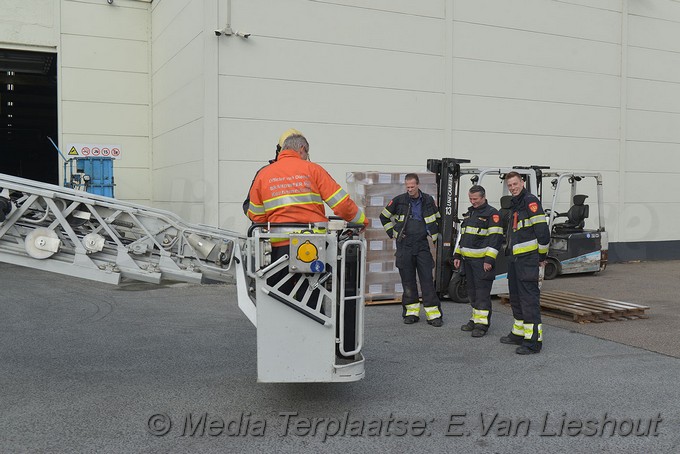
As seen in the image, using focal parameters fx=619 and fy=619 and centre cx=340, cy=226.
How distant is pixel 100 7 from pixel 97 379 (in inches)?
446

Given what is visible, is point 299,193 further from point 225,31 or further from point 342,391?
point 225,31

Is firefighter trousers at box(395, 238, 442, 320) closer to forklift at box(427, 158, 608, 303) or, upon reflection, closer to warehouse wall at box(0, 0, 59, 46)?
forklift at box(427, 158, 608, 303)

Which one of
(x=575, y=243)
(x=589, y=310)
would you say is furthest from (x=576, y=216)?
(x=589, y=310)

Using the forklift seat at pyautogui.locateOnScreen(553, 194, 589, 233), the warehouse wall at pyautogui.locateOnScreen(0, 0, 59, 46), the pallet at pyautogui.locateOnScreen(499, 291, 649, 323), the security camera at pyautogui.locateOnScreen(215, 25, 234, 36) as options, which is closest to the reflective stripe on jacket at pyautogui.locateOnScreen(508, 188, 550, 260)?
the pallet at pyautogui.locateOnScreen(499, 291, 649, 323)

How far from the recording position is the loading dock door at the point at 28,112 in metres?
15.7

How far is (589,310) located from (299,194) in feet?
17.0

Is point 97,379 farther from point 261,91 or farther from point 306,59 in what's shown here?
point 306,59

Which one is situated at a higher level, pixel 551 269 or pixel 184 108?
pixel 184 108

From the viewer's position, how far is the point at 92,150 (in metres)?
14.0

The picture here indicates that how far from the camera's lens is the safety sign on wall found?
13.8 metres

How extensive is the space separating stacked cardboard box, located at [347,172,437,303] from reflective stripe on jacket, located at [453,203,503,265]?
1.99m

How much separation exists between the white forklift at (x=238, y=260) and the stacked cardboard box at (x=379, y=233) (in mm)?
4133

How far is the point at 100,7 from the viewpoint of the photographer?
14.2m

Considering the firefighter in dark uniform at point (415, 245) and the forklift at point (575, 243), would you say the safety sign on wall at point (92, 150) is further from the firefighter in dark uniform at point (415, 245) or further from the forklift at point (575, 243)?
the forklift at point (575, 243)
